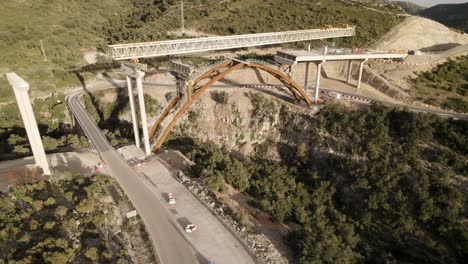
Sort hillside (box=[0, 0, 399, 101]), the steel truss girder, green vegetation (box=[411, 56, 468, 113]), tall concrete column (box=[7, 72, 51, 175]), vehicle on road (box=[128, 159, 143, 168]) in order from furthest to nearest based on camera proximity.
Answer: hillside (box=[0, 0, 399, 101])
green vegetation (box=[411, 56, 468, 113])
vehicle on road (box=[128, 159, 143, 168])
the steel truss girder
tall concrete column (box=[7, 72, 51, 175])

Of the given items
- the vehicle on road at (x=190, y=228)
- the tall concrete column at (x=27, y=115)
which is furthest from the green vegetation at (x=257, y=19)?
the vehicle on road at (x=190, y=228)

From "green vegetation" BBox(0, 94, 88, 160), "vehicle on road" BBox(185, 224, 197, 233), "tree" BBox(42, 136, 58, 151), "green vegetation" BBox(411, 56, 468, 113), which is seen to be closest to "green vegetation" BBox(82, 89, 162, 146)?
"green vegetation" BBox(0, 94, 88, 160)

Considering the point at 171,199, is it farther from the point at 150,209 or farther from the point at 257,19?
the point at 257,19

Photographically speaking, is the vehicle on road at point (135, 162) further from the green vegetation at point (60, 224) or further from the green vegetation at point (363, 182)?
the green vegetation at point (363, 182)

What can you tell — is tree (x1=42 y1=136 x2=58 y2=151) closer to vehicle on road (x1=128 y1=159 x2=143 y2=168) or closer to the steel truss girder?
vehicle on road (x1=128 y1=159 x2=143 y2=168)

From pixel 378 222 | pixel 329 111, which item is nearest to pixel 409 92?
pixel 329 111
